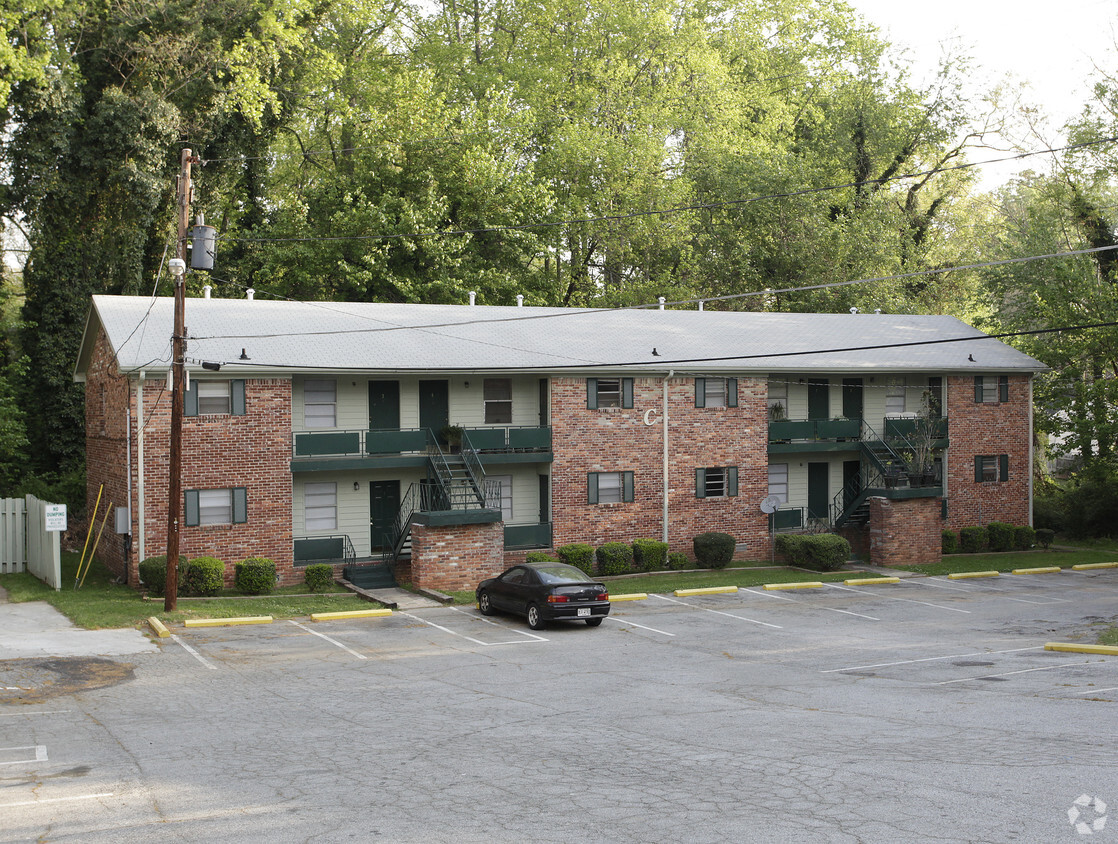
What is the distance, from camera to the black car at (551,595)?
21.6 m

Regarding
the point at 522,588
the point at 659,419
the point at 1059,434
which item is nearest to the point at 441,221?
the point at 659,419

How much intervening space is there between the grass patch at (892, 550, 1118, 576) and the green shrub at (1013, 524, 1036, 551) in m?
0.34

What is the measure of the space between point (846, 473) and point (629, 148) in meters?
19.8

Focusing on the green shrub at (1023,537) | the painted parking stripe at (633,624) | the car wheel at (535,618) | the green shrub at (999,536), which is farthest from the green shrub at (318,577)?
the green shrub at (1023,537)

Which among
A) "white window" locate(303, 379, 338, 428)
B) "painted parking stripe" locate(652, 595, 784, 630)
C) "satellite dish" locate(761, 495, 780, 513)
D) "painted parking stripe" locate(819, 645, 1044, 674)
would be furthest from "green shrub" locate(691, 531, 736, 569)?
"painted parking stripe" locate(819, 645, 1044, 674)

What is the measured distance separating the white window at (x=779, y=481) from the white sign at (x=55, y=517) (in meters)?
21.5

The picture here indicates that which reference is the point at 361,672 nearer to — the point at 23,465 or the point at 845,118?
the point at 23,465

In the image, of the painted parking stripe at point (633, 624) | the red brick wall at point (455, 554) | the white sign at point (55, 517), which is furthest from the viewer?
Answer: the red brick wall at point (455, 554)

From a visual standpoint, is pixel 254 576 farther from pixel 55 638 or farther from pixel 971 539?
pixel 971 539

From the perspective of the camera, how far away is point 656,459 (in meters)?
31.3

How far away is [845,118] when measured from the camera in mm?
53656

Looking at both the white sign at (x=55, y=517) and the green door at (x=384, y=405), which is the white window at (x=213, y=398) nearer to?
the white sign at (x=55, y=517)

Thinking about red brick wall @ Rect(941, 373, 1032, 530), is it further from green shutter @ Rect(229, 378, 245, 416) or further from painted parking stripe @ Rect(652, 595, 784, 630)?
green shutter @ Rect(229, 378, 245, 416)

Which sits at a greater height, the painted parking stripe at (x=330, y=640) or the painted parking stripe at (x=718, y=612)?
the painted parking stripe at (x=330, y=640)
